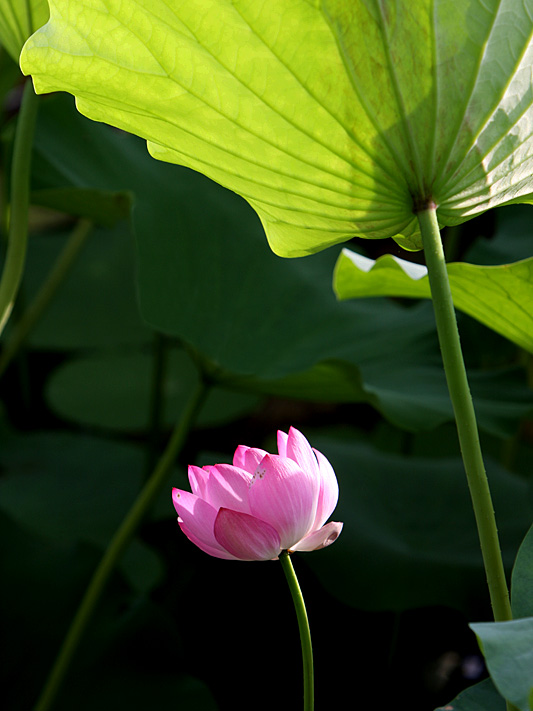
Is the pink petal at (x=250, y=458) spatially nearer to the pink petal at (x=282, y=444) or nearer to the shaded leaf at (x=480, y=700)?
the pink petal at (x=282, y=444)

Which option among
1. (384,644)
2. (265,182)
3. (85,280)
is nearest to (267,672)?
(384,644)

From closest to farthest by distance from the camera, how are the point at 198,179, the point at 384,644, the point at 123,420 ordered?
the point at 384,644 < the point at 198,179 < the point at 123,420

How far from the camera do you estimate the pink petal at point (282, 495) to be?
30 cm

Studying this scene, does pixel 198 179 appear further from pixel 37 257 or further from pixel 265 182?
pixel 37 257

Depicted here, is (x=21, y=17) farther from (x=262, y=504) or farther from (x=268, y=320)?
(x=268, y=320)

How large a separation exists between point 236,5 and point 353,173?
0.10m

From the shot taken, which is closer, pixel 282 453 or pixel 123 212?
pixel 282 453

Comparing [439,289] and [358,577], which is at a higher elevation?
[439,289]

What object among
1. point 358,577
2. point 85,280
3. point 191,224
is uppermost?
point 85,280

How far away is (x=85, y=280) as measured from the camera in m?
1.82

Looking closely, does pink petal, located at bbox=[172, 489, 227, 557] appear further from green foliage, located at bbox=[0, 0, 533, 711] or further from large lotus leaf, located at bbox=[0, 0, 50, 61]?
large lotus leaf, located at bbox=[0, 0, 50, 61]

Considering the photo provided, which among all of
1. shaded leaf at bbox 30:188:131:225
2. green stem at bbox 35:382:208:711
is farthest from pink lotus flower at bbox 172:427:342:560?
shaded leaf at bbox 30:188:131:225

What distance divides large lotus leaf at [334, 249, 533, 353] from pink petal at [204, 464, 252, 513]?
9.0 inches

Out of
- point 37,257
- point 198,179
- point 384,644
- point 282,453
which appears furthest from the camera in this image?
point 37,257
